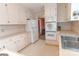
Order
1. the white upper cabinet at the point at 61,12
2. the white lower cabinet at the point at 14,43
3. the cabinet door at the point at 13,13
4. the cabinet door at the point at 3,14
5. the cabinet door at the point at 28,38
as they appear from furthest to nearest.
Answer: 1. the cabinet door at the point at 28,38
2. the white upper cabinet at the point at 61,12
3. the cabinet door at the point at 13,13
4. the cabinet door at the point at 3,14
5. the white lower cabinet at the point at 14,43

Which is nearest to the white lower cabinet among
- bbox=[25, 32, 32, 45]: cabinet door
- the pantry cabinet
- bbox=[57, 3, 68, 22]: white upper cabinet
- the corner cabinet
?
bbox=[25, 32, 32, 45]: cabinet door

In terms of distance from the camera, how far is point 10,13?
426 cm

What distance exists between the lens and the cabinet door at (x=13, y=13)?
420 cm

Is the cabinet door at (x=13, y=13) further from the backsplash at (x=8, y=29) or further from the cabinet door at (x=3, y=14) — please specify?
the backsplash at (x=8, y=29)

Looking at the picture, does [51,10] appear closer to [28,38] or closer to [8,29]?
[28,38]

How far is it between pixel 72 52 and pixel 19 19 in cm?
353

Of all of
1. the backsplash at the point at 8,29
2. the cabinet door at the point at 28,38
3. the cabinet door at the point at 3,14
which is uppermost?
the cabinet door at the point at 3,14

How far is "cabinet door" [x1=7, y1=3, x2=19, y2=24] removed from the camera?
13.8ft

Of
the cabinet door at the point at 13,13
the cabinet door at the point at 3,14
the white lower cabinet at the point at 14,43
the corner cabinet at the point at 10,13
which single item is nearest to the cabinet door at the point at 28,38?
the white lower cabinet at the point at 14,43

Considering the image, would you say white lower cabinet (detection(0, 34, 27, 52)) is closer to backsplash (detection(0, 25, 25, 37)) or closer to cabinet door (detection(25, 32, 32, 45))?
cabinet door (detection(25, 32, 32, 45))

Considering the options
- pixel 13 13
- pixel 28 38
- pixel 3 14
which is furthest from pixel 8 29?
pixel 28 38

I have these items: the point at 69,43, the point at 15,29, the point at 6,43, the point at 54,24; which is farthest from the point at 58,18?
the point at 69,43

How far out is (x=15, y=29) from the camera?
5242mm

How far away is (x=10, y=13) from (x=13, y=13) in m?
0.22
